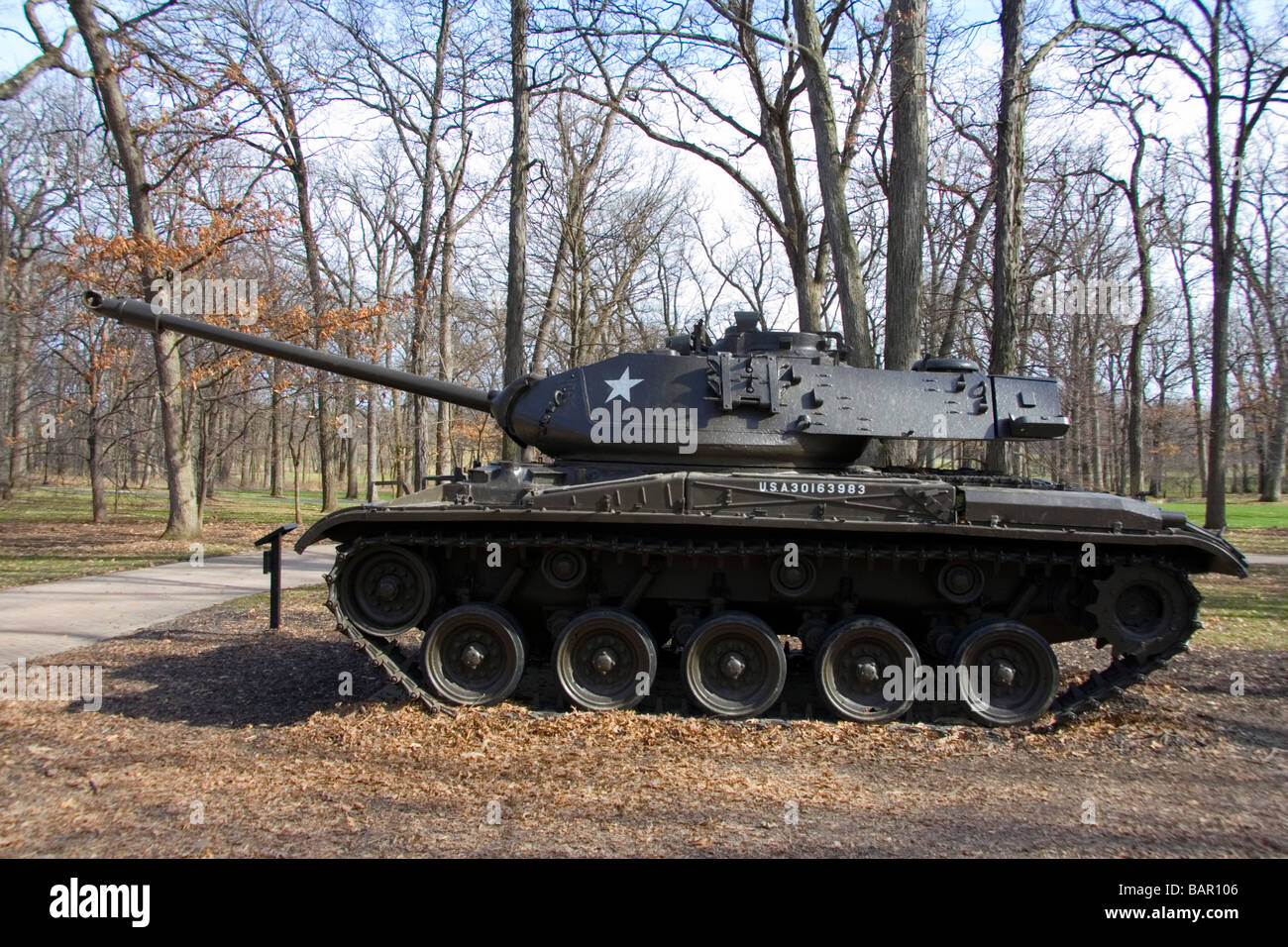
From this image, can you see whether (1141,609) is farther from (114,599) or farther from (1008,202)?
(114,599)

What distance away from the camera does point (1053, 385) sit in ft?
26.9

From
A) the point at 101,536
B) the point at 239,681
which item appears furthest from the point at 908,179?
the point at 101,536

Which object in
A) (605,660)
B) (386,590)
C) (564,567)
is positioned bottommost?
(605,660)

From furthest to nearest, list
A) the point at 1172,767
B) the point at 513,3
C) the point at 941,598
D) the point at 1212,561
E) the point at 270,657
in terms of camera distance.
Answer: the point at 513,3
the point at 270,657
the point at 941,598
the point at 1212,561
the point at 1172,767

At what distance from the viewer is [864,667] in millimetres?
7238

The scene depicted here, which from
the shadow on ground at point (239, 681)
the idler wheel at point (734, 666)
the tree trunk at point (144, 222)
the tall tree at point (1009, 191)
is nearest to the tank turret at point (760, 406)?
the idler wheel at point (734, 666)

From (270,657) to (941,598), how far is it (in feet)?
21.7

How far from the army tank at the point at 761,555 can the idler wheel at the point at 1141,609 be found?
0.06 ft

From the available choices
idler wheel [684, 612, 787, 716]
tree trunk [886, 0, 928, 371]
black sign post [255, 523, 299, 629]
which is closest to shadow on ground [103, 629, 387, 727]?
black sign post [255, 523, 299, 629]

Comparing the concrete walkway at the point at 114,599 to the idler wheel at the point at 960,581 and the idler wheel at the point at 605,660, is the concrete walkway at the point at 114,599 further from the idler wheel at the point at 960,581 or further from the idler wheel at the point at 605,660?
the idler wheel at the point at 960,581

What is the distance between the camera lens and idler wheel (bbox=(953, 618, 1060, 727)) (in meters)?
7.17

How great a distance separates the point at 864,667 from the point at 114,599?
35.2 ft

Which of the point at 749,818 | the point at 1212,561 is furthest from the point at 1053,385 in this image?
the point at 749,818
